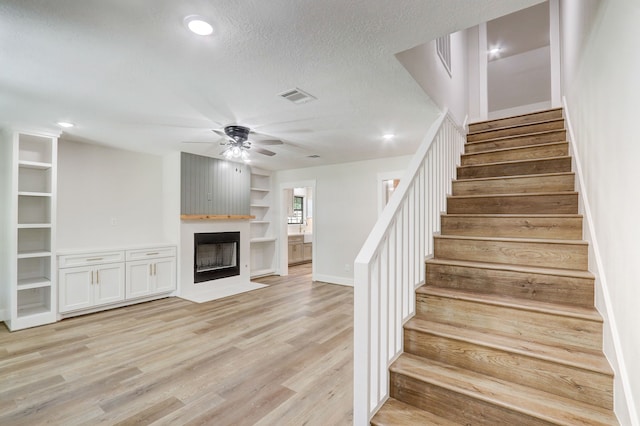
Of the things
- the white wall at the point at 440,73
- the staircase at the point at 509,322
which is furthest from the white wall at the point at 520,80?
the staircase at the point at 509,322

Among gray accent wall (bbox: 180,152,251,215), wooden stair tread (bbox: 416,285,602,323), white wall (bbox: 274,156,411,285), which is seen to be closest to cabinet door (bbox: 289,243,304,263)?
white wall (bbox: 274,156,411,285)

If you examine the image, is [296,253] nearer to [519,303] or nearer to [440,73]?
[440,73]

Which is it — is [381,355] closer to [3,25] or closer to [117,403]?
[117,403]

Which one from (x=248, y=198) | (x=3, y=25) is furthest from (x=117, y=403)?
(x=248, y=198)

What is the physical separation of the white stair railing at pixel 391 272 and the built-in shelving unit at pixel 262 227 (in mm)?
4754

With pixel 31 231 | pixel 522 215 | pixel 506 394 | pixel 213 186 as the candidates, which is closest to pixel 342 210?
pixel 213 186

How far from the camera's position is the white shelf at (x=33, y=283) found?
354 cm

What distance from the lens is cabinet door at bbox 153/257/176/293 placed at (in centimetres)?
462

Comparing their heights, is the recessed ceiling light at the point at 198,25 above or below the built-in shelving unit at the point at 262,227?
above

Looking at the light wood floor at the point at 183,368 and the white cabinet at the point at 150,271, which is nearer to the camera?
the light wood floor at the point at 183,368

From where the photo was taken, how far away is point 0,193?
3.74 metres

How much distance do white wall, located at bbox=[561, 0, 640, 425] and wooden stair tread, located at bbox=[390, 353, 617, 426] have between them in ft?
0.40

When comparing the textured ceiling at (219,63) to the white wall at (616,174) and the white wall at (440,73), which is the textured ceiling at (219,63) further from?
the white wall at (616,174)

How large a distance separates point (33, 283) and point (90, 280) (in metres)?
0.55
